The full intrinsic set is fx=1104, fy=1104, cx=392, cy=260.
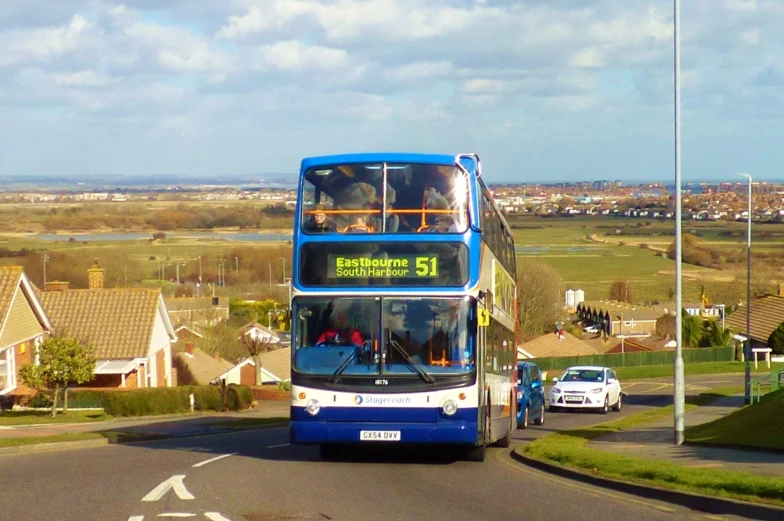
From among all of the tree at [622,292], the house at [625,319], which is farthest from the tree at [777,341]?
the tree at [622,292]

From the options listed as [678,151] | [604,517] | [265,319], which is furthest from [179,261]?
[604,517]

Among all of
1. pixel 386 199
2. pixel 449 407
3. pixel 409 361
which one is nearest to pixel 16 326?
pixel 386 199

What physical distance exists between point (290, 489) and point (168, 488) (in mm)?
1409

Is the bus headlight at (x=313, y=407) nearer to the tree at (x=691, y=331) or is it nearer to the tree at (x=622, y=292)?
the tree at (x=691, y=331)

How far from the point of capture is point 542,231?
190 meters

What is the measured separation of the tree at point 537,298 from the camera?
86.1 metres

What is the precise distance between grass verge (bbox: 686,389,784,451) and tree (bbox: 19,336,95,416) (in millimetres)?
17638

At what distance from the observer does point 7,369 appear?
3400 cm

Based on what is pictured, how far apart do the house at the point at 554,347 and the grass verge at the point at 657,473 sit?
53.5 m

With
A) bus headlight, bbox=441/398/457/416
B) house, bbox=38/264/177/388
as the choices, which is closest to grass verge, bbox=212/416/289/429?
house, bbox=38/264/177/388

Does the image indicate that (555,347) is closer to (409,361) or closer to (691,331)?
(691,331)

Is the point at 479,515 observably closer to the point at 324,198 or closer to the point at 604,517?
the point at 604,517

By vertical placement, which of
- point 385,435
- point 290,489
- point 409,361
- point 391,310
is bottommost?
point 290,489

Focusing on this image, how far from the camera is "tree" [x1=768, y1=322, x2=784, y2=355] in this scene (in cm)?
6162
